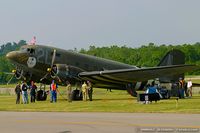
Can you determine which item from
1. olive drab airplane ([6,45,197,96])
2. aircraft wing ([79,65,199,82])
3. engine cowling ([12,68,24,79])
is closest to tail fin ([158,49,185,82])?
olive drab airplane ([6,45,197,96])

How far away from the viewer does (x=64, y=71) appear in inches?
1371

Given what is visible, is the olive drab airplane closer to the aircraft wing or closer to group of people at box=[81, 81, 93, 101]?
the aircraft wing

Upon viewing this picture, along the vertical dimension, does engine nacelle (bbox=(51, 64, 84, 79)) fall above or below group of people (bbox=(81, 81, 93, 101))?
above

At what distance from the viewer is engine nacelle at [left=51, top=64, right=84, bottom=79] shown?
34562 mm

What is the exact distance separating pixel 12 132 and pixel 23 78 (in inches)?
891

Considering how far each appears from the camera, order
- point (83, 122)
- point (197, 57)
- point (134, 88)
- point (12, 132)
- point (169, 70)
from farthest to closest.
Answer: point (197, 57)
point (134, 88)
point (169, 70)
point (83, 122)
point (12, 132)

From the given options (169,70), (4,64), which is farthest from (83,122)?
(4,64)

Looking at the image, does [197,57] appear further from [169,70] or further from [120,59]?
[169,70]

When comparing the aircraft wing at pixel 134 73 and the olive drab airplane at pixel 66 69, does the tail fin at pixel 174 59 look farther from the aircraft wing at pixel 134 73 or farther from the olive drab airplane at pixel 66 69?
the aircraft wing at pixel 134 73

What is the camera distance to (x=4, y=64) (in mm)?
158375

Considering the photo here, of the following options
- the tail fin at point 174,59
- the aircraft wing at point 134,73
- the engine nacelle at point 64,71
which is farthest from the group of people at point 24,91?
the tail fin at point 174,59

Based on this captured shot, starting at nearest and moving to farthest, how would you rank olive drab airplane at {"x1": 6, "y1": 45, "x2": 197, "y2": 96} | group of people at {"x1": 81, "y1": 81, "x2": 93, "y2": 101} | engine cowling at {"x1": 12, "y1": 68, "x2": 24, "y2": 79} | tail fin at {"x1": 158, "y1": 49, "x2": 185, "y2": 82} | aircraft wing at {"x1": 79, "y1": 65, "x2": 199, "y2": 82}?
group of people at {"x1": 81, "y1": 81, "x2": 93, "y2": 101} → aircraft wing at {"x1": 79, "y1": 65, "x2": 199, "y2": 82} → olive drab airplane at {"x1": 6, "y1": 45, "x2": 197, "y2": 96} → engine cowling at {"x1": 12, "y1": 68, "x2": 24, "y2": 79} → tail fin at {"x1": 158, "y1": 49, "x2": 185, "y2": 82}

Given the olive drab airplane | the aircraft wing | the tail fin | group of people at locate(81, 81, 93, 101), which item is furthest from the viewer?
the tail fin

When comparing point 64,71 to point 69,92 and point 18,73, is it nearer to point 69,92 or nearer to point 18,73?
point 69,92
